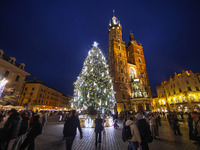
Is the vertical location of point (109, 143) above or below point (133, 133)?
below

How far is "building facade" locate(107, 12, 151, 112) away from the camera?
108 feet

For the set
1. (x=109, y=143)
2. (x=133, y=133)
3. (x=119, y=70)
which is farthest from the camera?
(x=119, y=70)

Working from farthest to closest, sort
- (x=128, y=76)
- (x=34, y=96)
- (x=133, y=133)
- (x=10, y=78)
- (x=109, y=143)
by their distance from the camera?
(x=34, y=96) → (x=128, y=76) → (x=10, y=78) → (x=109, y=143) → (x=133, y=133)

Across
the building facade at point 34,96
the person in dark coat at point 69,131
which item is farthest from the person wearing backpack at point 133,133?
the building facade at point 34,96

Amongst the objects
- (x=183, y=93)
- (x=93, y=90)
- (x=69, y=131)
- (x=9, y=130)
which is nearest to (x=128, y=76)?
(x=183, y=93)

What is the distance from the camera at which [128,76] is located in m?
38.9

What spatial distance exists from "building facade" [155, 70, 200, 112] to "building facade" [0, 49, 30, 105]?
2012 inches

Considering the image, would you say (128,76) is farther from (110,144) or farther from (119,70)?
(110,144)

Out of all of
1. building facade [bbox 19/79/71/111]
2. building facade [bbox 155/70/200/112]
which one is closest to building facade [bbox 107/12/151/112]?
building facade [bbox 155/70/200/112]

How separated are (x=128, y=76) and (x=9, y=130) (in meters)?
38.7

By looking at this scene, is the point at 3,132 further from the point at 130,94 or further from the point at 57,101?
the point at 57,101

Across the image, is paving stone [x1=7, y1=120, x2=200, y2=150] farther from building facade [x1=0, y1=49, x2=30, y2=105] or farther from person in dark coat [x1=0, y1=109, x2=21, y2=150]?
building facade [x1=0, y1=49, x2=30, y2=105]

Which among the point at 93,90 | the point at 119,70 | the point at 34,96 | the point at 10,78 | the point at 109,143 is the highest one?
the point at 119,70

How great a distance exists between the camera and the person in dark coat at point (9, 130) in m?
3.35
